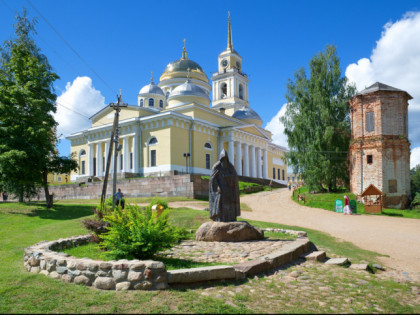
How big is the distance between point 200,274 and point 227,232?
14.4ft

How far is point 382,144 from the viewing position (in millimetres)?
24797

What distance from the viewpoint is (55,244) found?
886 cm

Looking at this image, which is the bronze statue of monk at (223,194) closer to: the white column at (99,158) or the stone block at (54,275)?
the stone block at (54,275)

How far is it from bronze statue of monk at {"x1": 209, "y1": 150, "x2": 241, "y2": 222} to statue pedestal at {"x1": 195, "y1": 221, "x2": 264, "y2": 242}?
533 millimetres

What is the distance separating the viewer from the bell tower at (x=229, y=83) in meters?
57.8

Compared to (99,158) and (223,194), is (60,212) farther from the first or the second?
(99,158)

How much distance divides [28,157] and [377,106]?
24.2 m

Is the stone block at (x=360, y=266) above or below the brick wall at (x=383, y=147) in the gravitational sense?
below

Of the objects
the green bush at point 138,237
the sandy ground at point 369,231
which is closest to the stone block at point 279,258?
the green bush at point 138,237

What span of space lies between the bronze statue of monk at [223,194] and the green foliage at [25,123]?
13366mm

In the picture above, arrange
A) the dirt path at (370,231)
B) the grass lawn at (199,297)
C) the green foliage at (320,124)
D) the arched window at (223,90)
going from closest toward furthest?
the grass lawn at (199,297)
the dirt path at (370,231)
the green foliage at (320,124)
the arched window at (223,90)

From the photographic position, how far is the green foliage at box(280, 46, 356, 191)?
27.2 m

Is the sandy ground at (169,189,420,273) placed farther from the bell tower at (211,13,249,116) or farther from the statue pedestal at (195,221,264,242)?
the bell tower at (211,13,249,116)

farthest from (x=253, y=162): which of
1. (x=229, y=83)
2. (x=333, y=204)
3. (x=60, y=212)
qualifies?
(x=60, y=212)
